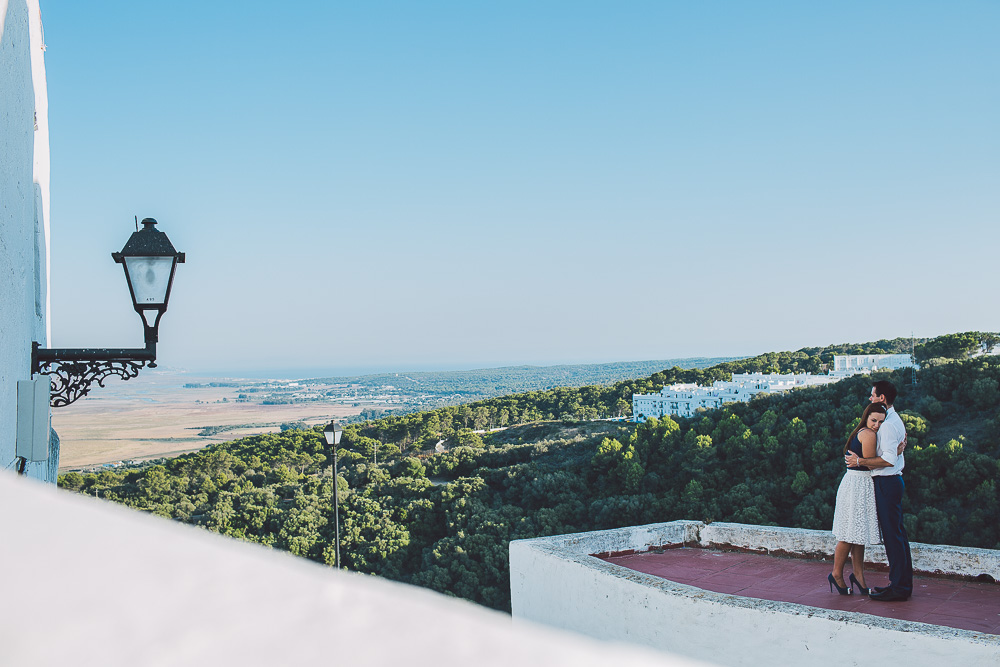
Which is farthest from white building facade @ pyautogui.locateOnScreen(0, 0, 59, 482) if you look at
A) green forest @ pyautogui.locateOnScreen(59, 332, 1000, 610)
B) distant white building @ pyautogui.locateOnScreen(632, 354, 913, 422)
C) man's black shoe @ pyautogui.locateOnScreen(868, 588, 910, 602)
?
distant white building @ pyautogui.locateOnScreen(632, 354, 913, 422)

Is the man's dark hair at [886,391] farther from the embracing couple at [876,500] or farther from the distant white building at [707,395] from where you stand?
the distant white building at [707,395]

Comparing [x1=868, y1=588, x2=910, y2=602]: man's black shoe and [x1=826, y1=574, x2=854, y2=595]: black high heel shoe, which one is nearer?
[x1=868, y1=588, x2=910, y2=602]: man's black shoe

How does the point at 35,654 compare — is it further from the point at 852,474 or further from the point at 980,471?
the point at 980,471

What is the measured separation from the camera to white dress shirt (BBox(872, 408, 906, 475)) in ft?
10.0

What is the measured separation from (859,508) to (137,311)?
3176 millimetres

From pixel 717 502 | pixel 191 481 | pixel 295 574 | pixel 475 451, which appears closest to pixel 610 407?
pixel 475 451

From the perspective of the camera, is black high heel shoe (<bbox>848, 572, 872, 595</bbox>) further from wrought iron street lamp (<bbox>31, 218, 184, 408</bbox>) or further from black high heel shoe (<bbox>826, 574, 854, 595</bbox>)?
wrought iron street lamp (<bbox>31, 218, 184, 408</bbox>)

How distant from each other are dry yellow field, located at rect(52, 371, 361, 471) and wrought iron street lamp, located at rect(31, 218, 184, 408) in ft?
0.34

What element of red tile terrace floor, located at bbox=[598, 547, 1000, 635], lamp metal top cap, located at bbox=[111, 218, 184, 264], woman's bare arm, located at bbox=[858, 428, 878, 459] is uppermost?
lamp metal top cap, located at bbox=[111, 218, 184, 264]

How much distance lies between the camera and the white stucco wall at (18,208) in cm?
263

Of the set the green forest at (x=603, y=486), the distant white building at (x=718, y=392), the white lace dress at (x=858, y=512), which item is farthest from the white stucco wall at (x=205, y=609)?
the distant white building at (x=718, y=392)

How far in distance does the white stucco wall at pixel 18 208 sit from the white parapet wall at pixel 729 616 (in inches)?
90.9

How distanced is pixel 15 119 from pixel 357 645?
3.30m

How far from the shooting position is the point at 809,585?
355 centimetres
